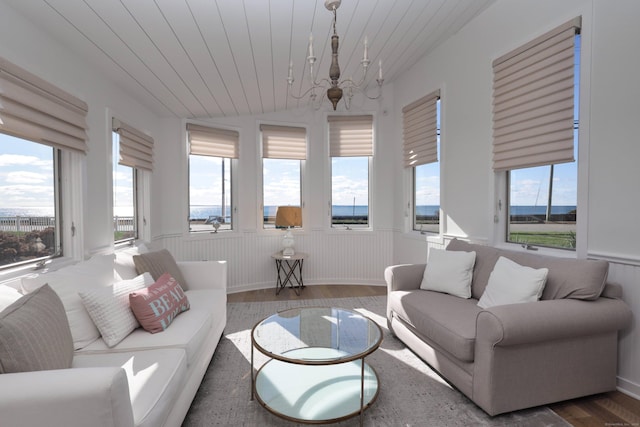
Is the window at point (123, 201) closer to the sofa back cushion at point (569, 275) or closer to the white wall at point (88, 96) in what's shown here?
the white wall at point (88, 96)

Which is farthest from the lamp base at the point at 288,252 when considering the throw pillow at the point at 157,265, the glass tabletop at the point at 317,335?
the glass tabletop at the point at 317,335

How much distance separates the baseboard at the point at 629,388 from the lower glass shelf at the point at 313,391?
1.60m

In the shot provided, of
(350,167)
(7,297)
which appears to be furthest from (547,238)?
(7,297)

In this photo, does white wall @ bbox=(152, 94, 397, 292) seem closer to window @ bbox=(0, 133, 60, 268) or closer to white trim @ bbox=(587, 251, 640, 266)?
window @ bbox=(0, 133, 60, 268)

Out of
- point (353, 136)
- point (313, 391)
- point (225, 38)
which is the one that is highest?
point (225, 38)

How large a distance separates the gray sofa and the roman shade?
3.00m

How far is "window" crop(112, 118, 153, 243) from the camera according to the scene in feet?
10.0

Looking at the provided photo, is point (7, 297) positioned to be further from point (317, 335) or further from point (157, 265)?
point (317, 335)

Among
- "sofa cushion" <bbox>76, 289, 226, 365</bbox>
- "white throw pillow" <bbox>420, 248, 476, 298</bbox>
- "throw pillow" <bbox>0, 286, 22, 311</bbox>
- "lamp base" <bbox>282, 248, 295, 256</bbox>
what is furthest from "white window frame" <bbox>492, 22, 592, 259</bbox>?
"throw pillow" <bbox>0, 286, 22, 311</bbox>

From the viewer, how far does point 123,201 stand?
3.28 meters

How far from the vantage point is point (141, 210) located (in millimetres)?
3662

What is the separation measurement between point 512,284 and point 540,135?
1234 mm

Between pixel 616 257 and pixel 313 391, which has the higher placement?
pixel 616 257

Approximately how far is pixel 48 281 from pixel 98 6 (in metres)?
1.60
